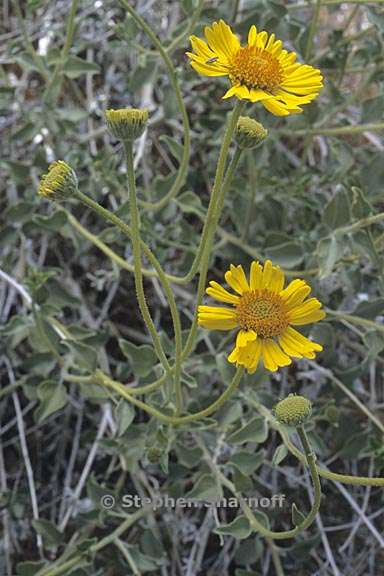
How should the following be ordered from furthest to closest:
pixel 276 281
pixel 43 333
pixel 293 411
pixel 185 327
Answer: pixel 185 327 → pixel 43 333 → pixel 276 281 → pixel 293 411

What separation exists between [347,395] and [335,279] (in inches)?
10.5

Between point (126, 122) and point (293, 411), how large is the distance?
1.63ft

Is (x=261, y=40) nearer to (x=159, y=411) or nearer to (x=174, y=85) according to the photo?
(x=174, y=85)

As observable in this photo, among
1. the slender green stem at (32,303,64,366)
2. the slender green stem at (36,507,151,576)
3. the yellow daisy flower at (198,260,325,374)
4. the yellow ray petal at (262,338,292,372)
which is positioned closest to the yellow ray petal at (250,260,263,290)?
the yellow daisy flower at (198,260,325,374)

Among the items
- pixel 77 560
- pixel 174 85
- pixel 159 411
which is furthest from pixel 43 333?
pixel 174 85

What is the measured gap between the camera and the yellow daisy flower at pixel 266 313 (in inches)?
50.5

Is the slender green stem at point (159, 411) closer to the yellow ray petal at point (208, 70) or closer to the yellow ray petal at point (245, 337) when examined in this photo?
the yellow ray petal at point (245, 337)

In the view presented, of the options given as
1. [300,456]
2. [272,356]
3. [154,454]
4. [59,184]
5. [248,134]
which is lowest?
[154,454]

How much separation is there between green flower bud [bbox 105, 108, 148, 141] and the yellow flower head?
121 mm

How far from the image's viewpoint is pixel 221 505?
1705 mm

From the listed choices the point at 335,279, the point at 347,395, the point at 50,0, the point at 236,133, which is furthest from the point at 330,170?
the point at 50,0

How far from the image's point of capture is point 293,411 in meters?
1.16

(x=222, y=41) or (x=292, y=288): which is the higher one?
(x=222, y=41)

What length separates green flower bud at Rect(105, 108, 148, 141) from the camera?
122 cm
